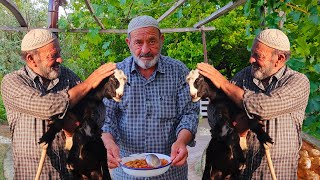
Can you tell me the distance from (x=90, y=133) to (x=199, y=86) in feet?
2.05

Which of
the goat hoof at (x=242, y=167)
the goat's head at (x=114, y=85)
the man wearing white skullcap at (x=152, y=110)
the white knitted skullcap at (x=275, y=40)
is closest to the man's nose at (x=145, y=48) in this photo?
the man wearing white skullcap at (x=152, y=110)

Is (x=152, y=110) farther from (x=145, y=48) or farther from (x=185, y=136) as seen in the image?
(x=145, y=48)

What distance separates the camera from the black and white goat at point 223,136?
7.34 ft

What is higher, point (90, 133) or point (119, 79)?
point (119, 79)

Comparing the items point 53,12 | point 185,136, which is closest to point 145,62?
point 185,136

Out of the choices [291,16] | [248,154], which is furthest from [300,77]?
[291,16]

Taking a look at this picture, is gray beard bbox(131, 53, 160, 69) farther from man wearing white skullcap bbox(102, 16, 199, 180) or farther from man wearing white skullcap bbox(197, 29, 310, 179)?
man wearing white skullcap bbox(197, 29, 310, 179)

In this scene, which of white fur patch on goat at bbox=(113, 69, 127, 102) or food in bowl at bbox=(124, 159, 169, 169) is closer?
white fur patch on goat at bbox=(113, 69, 127, 102)

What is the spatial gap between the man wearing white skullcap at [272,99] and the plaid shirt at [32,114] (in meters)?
0.72

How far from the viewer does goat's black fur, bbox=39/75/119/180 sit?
7.23ft

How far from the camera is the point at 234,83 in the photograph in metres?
2.31

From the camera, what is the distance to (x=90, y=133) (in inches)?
91.5

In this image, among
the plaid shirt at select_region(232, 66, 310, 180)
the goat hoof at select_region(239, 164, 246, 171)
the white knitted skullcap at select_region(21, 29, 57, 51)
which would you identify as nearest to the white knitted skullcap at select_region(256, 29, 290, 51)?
the plaid shirt at select_region(232, 66, 310, 180)

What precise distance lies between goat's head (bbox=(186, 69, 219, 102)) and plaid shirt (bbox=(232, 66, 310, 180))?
177 millimetres
